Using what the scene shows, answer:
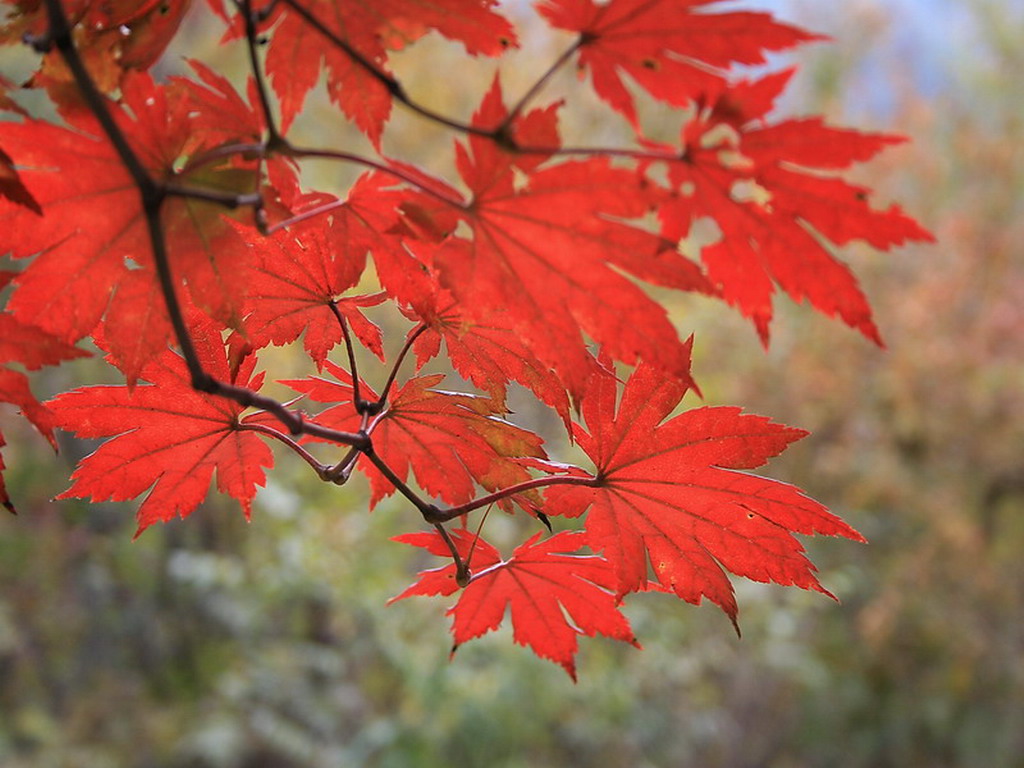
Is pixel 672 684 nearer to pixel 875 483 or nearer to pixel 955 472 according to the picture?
pixel 875 483

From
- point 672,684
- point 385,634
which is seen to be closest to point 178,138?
point 385,634

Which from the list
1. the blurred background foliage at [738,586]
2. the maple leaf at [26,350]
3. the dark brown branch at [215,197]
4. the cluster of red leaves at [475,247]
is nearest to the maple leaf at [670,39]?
the cluster of red leaves at [475,247]

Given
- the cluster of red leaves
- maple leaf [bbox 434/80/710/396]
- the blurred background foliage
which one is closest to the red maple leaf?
the cluster of red leaves

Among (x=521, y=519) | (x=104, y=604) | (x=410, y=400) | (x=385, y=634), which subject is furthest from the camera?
(x=521, y=519)

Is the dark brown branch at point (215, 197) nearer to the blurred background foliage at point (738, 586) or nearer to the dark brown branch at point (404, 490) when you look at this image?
the dark brown branch at point (404, 490)

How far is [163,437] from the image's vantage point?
0.52 metres

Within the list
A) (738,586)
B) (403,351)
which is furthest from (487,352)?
(738,586)

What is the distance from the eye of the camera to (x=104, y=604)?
11.7 feet

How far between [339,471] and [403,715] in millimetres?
2786

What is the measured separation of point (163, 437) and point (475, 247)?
25cm

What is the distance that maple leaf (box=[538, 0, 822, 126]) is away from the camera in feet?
1.15

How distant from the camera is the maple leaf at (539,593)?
1.79ft

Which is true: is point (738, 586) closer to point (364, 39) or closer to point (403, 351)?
point (403, 351)

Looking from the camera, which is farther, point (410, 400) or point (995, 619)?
point (995, 619)
